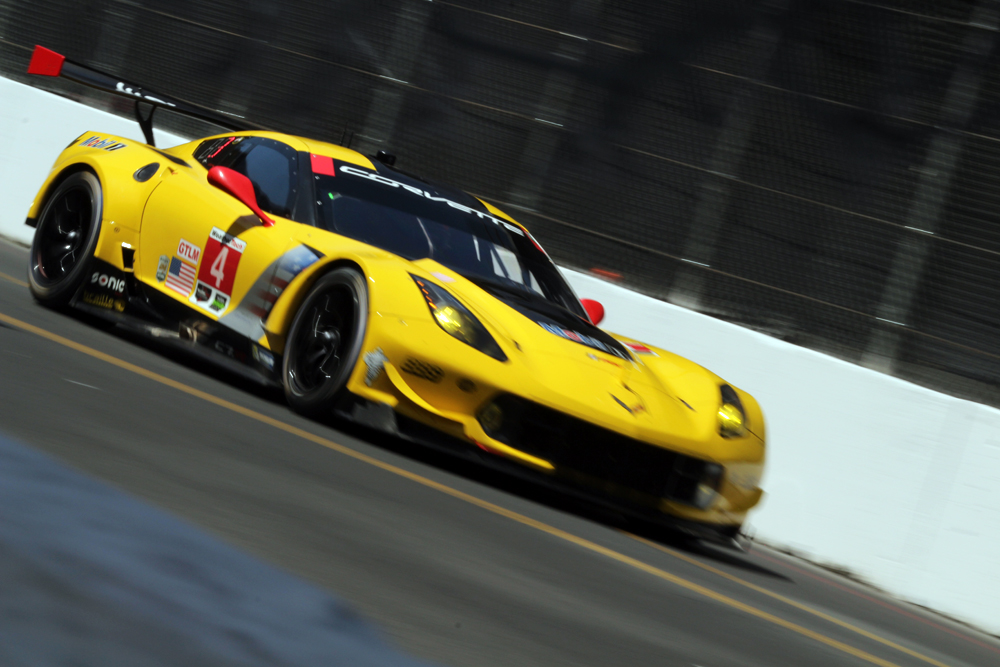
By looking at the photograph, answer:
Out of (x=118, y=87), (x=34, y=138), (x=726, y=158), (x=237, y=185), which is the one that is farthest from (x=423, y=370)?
(x=34, y=138)

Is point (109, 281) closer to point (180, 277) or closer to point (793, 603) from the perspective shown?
point (180, 277)

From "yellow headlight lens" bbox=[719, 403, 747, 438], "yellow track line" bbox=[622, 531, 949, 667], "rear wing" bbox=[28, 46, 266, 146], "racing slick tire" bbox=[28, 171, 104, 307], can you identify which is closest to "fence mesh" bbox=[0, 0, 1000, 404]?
"yellow headlight lens" bbox=[719, 403, 747, 438]

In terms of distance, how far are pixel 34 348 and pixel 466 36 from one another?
5224 mm

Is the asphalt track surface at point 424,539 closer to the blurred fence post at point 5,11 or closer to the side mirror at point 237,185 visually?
the side mirror at point 237,185

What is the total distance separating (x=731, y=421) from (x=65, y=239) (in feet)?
11.8

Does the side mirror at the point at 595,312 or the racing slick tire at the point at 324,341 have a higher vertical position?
the side mirror at the point at 595,312

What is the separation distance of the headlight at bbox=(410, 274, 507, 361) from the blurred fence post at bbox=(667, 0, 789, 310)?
10.5 feet

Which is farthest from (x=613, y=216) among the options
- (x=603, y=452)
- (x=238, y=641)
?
(x=238, y=641)

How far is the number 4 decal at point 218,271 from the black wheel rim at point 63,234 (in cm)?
95

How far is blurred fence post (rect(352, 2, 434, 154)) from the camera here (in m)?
9.46

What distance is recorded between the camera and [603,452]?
190 inches

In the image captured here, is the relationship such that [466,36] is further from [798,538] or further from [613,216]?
[798,538]

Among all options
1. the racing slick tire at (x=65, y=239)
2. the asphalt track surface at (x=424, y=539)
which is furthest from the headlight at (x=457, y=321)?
the racing slick tire at (x=65, y=239)

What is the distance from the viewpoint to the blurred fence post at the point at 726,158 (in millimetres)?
7953
